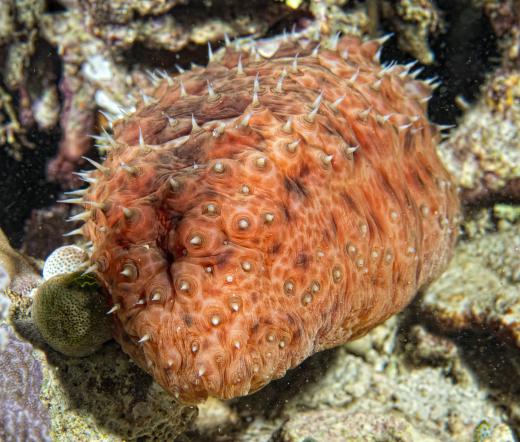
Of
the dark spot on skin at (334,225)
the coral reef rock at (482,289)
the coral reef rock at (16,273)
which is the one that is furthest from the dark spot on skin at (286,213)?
the coral reef rock at (482,289)

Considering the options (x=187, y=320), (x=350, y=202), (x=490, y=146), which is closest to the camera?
(x=187, y=320)

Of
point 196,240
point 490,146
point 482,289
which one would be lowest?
→ point 482,289

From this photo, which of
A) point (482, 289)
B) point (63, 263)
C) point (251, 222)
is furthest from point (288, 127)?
point (482, 289)

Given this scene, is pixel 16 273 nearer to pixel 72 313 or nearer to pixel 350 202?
pixel 72 313

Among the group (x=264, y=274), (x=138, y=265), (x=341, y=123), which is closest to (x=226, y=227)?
(x=264, y=274)

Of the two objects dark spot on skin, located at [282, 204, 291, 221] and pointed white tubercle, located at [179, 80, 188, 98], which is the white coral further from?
dark spot on skin, located at [282, 204, 291, 221]

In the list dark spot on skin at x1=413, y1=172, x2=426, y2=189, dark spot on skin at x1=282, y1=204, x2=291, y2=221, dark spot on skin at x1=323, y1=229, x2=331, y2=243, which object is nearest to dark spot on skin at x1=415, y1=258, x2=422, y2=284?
dark spot on skin at x1=413, y1=172, x2=426, y2=189

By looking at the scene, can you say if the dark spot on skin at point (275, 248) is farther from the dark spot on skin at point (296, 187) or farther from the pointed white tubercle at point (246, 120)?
the pointed white tubercle at point (246, 120)
